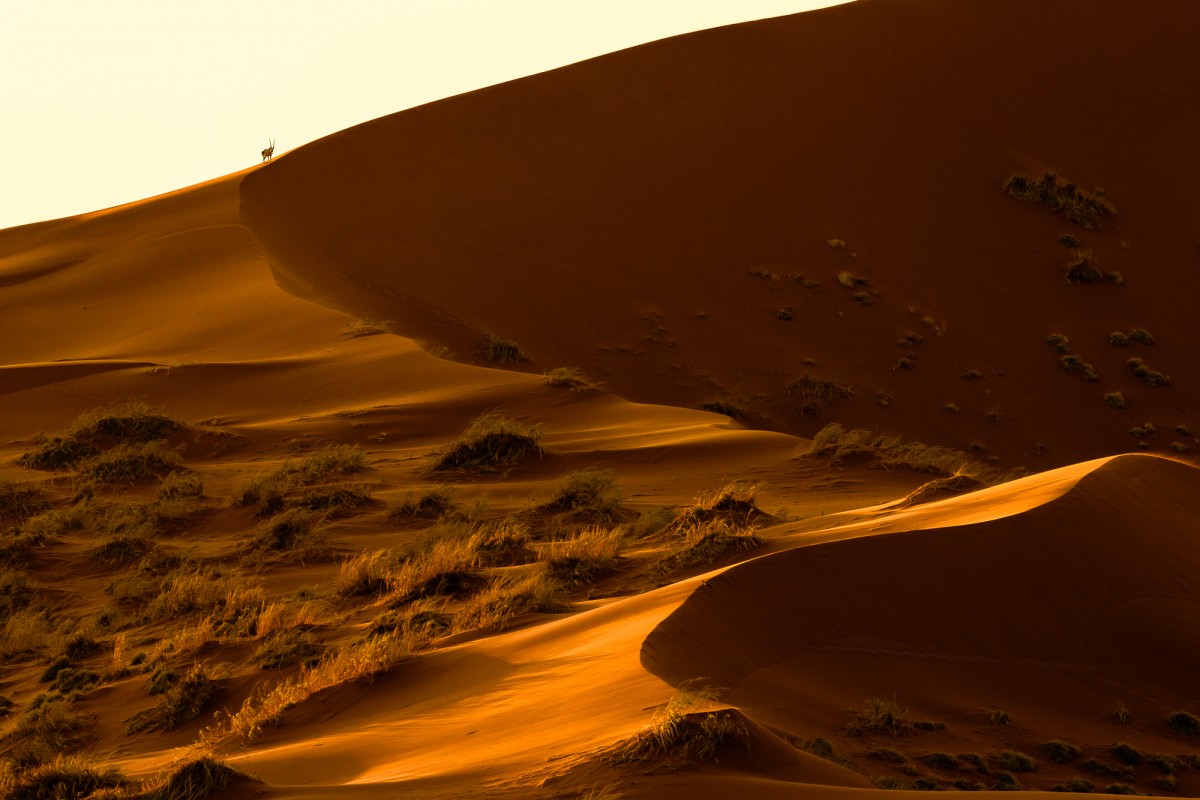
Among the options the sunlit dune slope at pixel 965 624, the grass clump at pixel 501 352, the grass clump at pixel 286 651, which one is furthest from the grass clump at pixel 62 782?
the grass clump at pixel 501 352

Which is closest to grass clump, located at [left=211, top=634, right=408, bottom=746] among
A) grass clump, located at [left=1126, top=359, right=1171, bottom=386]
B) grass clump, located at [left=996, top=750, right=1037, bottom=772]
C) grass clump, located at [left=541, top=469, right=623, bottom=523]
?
grass clump, located at [left=996, top=750, right=1037, bottom=772]

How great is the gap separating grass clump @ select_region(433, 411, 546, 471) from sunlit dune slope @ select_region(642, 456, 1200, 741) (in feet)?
23.5

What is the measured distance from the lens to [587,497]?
1431 cm

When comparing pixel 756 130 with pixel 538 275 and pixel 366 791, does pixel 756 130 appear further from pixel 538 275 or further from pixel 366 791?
pixel 366 791

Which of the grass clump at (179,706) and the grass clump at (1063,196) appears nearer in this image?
the grass clump at (179,706)

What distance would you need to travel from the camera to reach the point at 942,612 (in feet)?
28.3

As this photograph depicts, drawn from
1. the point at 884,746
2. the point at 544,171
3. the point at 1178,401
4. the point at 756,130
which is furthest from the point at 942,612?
the point at 756,130

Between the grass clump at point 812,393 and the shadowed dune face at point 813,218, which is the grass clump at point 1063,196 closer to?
the shadowed dune face at point 813,218

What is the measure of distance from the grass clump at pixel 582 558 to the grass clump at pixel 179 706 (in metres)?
2.87

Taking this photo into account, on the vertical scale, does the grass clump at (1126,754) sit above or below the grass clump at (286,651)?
below

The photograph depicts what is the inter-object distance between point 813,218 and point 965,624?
72.3ft

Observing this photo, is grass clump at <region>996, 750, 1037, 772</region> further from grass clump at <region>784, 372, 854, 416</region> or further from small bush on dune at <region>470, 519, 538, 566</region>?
grass clump at <region>784, 372, 854, 416</region>

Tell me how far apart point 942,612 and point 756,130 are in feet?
84.2

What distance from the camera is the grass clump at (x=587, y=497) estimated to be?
13.9 meters
